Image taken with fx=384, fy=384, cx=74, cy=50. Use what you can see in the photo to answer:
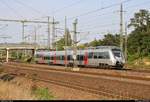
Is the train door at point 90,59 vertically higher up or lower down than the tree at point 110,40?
lower down

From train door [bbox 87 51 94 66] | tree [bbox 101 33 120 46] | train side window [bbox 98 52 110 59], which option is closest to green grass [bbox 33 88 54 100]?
train side window [bbox 98 52 110 59]

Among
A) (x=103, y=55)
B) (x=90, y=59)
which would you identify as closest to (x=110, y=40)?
(x=90, y=59)

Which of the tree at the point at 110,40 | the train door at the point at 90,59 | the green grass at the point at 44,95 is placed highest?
the tree at the point at 110,40

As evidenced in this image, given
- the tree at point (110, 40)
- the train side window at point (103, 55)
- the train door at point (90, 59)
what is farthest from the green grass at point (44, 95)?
the tree at point (110, 40)

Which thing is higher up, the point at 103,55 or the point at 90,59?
the point at 103,55

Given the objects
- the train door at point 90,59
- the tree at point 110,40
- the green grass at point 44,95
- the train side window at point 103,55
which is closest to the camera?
the green grass at point 44,95

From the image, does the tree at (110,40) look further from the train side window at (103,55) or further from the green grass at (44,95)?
the green grass at (44,95)

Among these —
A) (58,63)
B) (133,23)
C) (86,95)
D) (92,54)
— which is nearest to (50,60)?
(58,63)

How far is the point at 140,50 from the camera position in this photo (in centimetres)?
8181

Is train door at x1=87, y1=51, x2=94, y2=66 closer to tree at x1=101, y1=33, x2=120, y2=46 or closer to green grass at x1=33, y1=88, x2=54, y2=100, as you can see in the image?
green grass at x1=33, y1=88, x2=54, y2=100

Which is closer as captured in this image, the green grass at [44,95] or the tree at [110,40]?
the green grass at [44,95]

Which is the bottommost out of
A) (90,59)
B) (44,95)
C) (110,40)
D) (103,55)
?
(44,95)

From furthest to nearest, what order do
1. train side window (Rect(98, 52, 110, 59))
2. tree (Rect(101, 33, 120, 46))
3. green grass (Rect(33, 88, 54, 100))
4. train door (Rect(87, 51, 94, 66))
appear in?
tree (Rect(101, 33, 120, 46)), train door (Rect(87, 51, 94, 66)), train side window (Rect(98, 52, 110, 59)), green grass (Rect(33, 88, 54, 100))

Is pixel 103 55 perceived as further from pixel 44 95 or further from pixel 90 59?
pixel 44 95
